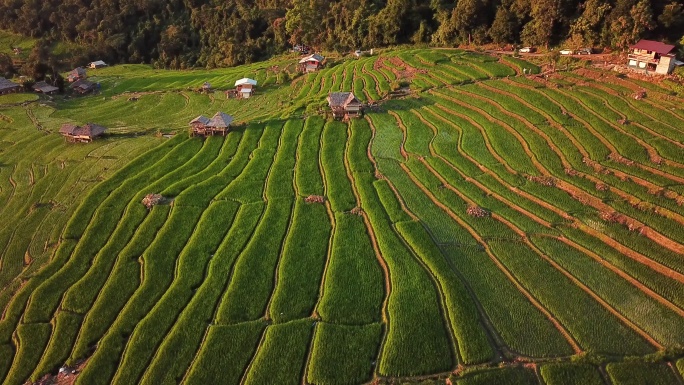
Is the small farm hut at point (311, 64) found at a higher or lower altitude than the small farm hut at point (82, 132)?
higher

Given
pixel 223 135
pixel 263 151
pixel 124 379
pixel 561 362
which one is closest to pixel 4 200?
pixel 223 135

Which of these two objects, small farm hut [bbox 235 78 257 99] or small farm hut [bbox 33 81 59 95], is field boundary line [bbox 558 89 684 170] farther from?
small farm hut [bbox 33 81 59 95]

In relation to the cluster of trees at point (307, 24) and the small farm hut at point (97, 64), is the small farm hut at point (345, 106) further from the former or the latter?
the small farm hut at point (97, 64)

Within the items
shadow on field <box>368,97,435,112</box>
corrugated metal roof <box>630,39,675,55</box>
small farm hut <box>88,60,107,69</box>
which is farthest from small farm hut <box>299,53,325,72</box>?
small farm hut <box>88,60,107,69</box>

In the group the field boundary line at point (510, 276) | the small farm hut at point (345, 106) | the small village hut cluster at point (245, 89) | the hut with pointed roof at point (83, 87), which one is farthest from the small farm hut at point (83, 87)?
the field boundary line at point (510, 276)

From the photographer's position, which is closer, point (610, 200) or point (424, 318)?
point (424, 318)

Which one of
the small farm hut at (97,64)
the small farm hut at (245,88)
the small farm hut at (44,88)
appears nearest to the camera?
the small farm hut at (245,88)

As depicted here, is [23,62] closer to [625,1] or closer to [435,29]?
[435,29]
